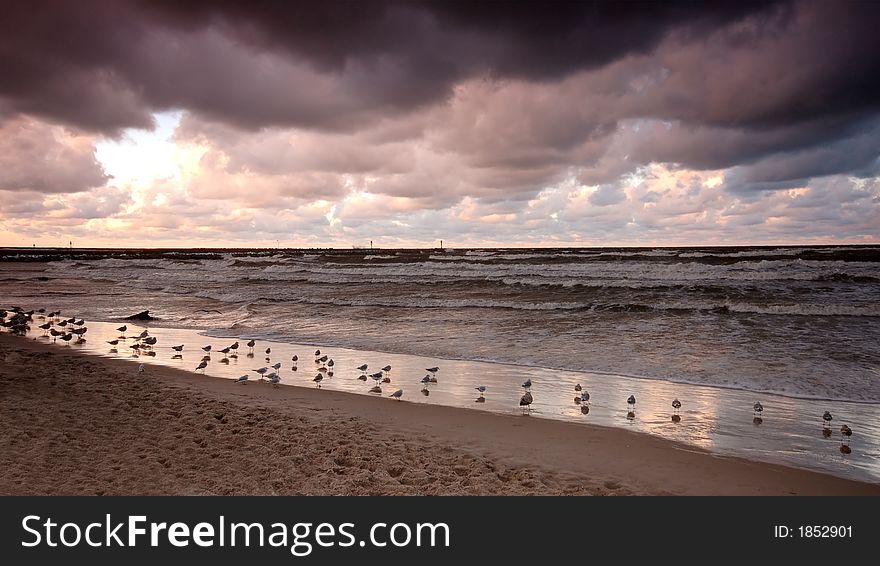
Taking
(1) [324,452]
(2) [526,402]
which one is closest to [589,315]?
(2) [526,402]

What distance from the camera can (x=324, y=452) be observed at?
687 centimetres

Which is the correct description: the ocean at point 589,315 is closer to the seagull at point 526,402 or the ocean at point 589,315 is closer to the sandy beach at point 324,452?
the seagull at point 526,402

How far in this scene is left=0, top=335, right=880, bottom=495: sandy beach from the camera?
5812mm

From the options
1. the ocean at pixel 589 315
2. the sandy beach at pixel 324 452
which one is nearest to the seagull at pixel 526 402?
the sandy beach at pixel 324 452

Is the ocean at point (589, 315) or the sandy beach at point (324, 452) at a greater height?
the ocean at point (589, 315)

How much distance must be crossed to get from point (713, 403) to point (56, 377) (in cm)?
1237

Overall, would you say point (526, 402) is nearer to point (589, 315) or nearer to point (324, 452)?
point (324, 452)

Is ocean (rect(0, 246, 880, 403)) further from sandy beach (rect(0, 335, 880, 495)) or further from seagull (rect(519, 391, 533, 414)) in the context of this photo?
sandy beach (rect(0, 335, 880, 495))

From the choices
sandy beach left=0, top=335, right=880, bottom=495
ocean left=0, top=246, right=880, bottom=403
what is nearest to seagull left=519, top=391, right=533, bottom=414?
sandy beach left=0, top=335, right=880, bottom=495

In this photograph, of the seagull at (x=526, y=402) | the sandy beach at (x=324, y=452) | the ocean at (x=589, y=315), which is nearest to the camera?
the sandy beach at (x=324, y=452)

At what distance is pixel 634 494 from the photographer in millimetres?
5891

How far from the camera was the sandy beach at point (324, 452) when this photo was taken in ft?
19.1

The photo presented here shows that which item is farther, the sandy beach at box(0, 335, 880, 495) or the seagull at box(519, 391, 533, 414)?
the seagull at box(519, 391, 533, 414)

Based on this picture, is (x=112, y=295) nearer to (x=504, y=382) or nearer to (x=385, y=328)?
(x=385, y=328)
